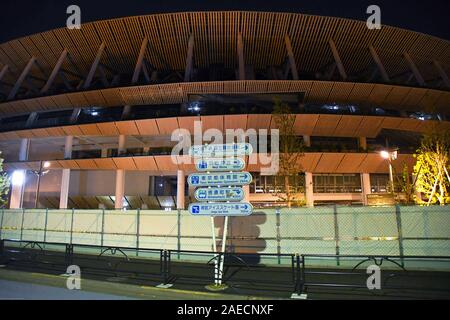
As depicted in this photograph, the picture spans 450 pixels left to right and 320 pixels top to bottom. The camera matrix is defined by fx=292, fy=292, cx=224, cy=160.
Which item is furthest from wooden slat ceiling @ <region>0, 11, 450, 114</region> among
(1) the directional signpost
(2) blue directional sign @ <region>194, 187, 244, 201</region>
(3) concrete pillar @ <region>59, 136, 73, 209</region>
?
(2) blue directional sign @ <region>194, 187, 244, 201</region>

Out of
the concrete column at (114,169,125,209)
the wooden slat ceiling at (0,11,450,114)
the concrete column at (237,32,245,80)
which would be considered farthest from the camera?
the concrete column at (114,169,125,209)

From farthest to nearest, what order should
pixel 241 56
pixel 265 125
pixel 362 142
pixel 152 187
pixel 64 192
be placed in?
pixel 152 187, pixel 64 192, pixel 241 56, pixel 362 142, pixel 265 125

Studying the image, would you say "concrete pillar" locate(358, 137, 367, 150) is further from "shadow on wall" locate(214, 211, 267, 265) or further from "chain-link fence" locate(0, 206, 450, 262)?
"shadow on wall" locate(214, 211, 267, 265)

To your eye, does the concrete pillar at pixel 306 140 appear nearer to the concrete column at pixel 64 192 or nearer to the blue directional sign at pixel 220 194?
the blue directional sign at pixel 220 194

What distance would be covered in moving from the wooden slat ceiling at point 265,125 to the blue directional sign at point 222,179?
21318mm

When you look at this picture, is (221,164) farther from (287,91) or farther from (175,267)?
(287,91)

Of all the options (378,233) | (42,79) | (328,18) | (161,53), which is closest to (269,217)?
(378,233)

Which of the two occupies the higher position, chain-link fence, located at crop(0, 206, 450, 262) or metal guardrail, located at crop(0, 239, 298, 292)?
chain-link fence, located at crop(0, 206, 450, 262)

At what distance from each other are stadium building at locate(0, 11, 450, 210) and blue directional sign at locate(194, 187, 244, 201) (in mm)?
21424

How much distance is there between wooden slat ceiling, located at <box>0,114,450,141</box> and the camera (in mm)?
31500

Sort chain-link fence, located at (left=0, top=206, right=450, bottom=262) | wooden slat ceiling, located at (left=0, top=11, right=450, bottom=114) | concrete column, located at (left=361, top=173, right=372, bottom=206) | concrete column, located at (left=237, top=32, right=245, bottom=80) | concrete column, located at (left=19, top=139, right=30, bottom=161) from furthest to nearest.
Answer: concrete column, located at (left=19, top=139, right=30, bottom=161), concrete column, located at (left=361, top=173, right=372, bottom=206), concrete column, located at (left=237, top=32, right=245, bottom=80), wooden slat ceiling, located at (left=0, top=11, right=450, bottom=114), chain-link fence, located at (left=0, top=206, right=450, bottom=262)

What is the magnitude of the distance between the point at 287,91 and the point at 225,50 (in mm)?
11595

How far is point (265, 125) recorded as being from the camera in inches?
1257

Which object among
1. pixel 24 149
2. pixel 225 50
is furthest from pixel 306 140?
pixel 24 149
